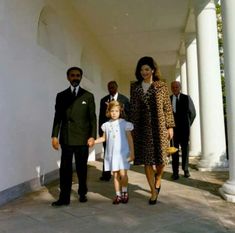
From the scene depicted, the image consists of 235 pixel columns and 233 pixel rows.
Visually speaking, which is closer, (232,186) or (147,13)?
(232,186)

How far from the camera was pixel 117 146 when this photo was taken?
Answer: 488 cm

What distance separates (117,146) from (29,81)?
238cm

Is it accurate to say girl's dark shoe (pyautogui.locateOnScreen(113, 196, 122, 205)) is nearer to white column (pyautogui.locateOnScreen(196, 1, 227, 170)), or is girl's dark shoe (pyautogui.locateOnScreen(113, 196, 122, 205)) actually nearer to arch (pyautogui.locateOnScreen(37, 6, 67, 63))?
white column (pyautogui.locateOnScreen(196, 1, 227, 170))

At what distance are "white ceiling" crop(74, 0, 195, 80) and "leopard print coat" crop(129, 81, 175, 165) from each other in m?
5.15

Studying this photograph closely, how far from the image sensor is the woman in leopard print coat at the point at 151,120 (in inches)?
185

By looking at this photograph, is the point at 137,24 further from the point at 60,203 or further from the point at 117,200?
the point at 60,203

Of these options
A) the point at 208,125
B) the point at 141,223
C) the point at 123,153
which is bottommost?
the point at 141,223

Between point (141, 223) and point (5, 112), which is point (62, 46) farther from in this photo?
point (141, 223)

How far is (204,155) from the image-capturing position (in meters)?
7.99

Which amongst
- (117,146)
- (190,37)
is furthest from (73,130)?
(190,37)

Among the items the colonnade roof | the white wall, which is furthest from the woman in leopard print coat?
the colonnade roof

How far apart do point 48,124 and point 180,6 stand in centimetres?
535

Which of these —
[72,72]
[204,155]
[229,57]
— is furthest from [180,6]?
[72,72]

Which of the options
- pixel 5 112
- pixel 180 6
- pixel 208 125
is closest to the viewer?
pixel 5 112
